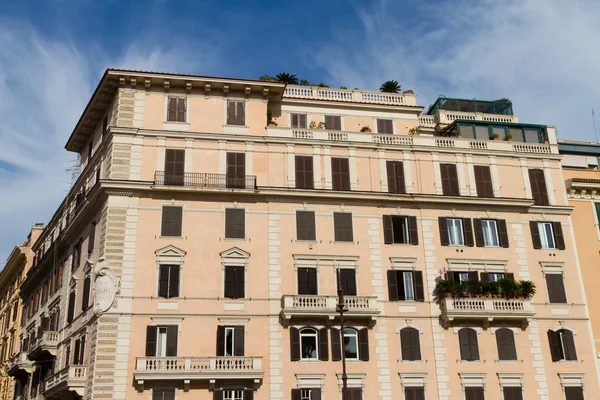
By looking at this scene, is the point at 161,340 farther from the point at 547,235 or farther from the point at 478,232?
the point at 547,235

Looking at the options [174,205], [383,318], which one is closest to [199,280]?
[174,205]

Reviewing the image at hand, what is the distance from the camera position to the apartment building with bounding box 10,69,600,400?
134 feet

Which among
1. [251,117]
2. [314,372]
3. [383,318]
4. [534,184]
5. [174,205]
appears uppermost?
[251,117]

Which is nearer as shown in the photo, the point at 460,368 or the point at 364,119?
the point at 460,368

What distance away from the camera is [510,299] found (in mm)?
44312

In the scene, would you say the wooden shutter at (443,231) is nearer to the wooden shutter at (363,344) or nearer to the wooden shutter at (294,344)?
the wooden shutter at (363,344)

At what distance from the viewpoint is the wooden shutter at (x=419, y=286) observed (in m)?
44.2

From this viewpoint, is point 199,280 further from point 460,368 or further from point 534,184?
point 534,184

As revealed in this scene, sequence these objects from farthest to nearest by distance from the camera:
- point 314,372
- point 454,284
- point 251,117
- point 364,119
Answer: point 364,119 → point 251,117 → point 454,284 → point 314,372

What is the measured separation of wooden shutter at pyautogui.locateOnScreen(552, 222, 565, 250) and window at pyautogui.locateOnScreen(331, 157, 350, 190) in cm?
1555

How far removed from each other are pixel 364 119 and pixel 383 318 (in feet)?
53.0

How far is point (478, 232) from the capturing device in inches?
1844

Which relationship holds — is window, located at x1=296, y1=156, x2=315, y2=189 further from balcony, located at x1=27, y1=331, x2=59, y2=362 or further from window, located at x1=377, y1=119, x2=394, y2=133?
balcony, located at x1=27, y1=331, x2=59, y2=362

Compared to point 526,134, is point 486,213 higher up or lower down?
lower down
